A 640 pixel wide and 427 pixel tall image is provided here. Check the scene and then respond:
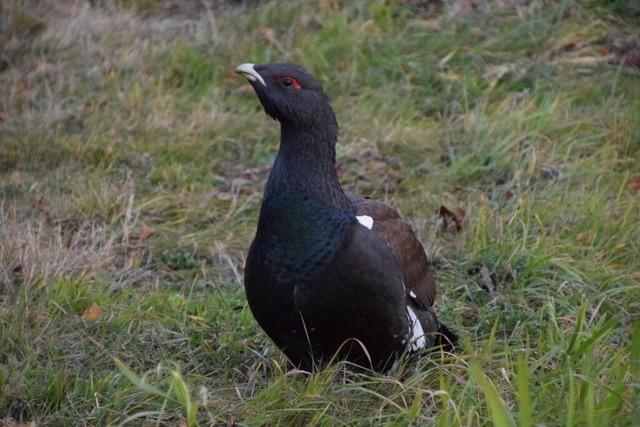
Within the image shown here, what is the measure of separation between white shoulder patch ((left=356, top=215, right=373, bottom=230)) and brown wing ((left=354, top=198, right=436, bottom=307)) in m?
0.03

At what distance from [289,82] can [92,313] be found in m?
1.36

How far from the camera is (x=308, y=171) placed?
3.96 m

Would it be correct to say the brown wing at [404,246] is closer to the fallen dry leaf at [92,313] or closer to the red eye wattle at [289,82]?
the red eye wattle at [289,82]

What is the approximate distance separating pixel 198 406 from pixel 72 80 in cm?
397

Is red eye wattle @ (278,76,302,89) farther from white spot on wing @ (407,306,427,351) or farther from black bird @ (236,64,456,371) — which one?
white spot on wing @ (407,306,427,351)

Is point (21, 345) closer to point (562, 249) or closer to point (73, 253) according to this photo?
point (73, 253)

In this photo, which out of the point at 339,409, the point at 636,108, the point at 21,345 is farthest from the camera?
the point at 636,108

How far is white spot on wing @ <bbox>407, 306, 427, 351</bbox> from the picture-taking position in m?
4.12

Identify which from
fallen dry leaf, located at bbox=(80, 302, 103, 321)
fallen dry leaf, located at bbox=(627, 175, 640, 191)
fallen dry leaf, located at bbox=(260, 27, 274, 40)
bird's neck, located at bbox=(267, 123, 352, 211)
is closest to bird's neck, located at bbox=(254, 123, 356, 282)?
bird's neck, located at bbox=(267, 123, 352, 211)

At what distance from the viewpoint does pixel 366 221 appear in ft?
13.2

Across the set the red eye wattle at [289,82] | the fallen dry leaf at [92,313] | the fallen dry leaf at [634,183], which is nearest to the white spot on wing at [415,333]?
the red eye wattle at [289,82]

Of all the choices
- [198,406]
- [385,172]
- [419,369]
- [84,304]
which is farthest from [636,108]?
[198,406]

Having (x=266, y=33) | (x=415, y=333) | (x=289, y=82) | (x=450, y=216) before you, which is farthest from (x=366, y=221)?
(x=266, y=33)

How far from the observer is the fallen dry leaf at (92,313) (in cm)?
455
